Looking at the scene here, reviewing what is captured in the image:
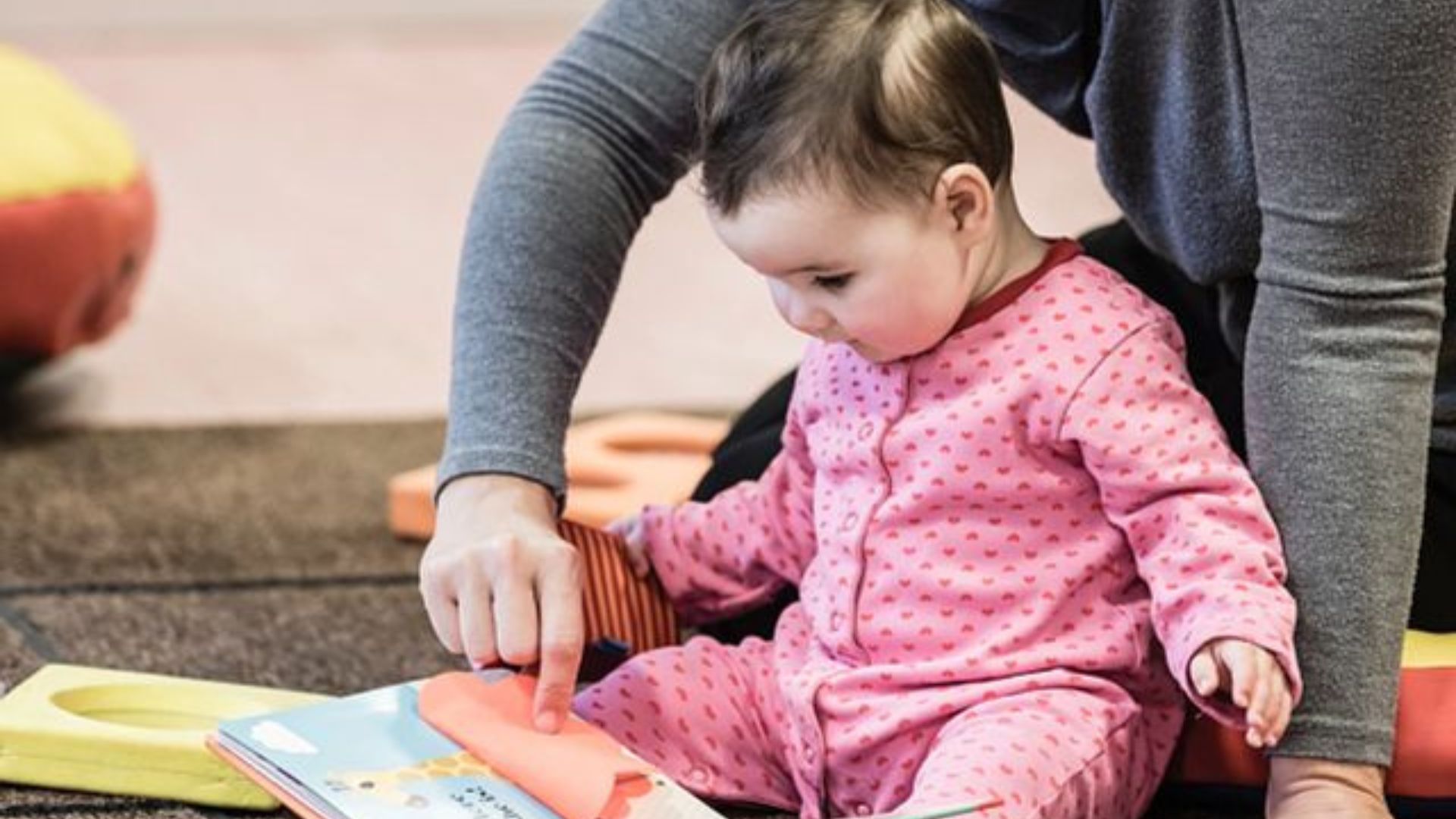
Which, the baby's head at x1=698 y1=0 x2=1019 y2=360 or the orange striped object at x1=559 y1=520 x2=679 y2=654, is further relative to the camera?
the orange striped object at x1=559 y1=520 x2=679 y2=654

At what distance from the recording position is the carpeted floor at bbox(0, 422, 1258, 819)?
118 cm

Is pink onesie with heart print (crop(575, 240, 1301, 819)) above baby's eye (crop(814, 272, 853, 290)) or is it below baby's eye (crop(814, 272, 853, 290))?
below

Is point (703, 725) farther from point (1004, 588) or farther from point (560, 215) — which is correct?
point (560, 215)

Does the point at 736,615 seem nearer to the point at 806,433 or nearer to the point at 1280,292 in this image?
the point at 806,433

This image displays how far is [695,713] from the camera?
38.9 inches

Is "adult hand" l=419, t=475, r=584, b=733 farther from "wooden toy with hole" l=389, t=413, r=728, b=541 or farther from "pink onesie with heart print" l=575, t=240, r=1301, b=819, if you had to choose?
"wooden toy with hole" l=389, t=413, r=728, b=541

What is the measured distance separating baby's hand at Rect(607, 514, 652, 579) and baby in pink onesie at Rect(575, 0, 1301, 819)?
0.25 ft

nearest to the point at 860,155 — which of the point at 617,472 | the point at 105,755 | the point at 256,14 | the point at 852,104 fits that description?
the point at 852,104

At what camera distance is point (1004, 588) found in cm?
93

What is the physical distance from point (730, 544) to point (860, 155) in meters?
0.25

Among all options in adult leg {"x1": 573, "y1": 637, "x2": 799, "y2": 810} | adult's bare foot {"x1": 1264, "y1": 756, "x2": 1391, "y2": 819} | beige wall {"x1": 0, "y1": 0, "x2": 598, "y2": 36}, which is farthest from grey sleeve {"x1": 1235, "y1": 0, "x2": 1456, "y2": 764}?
beige wall {"x1": 0, "y1": 0, "x2": 598, "y2": 36}

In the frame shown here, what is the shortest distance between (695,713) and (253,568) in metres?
0.48

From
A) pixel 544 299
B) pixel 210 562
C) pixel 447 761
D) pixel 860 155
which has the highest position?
pixel 860 155

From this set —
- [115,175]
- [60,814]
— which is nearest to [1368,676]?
[60,814]
